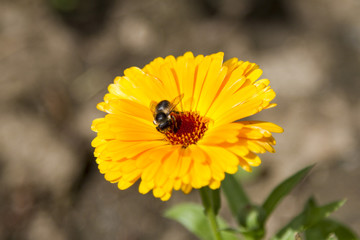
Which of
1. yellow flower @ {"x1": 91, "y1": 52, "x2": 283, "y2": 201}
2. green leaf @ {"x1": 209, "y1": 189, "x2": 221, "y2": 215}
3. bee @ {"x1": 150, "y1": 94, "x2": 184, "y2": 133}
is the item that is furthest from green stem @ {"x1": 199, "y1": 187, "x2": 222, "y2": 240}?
bee @ {"x1": 150, "y1": 94, "x2": 184, "y2": 133}

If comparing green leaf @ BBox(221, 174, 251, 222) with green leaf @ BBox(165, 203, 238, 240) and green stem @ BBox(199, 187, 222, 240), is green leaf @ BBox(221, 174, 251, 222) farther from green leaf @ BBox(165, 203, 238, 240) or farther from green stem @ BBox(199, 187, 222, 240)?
green stem @ BBox(199, 187, 222, 240)

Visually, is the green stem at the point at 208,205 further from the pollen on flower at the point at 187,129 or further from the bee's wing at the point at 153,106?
the bee's wing at the point at 153,106

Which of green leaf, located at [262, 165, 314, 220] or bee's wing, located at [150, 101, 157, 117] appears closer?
green leaf, located at [262, 165, 314, 220]

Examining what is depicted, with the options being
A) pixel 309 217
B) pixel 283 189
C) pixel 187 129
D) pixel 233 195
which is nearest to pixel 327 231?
pixel 309 217

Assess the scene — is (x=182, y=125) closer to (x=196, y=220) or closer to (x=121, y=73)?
(x=196, y=220)

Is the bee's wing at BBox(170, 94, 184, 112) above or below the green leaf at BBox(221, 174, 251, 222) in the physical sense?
above

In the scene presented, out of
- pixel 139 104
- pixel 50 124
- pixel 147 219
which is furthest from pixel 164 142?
pixel 50 124

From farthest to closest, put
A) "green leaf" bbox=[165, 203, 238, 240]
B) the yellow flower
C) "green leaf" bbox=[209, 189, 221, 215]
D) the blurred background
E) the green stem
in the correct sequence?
the blurred background
"green leaf" bbox=[165, 203, 238, 240]
"green leaf" bbox=[209, 189, 221, 215]
the green stem
the yellow flower
